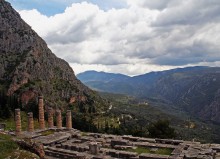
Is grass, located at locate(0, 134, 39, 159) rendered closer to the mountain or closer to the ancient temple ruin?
the ancient temple ruin

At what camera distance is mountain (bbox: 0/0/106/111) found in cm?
11438

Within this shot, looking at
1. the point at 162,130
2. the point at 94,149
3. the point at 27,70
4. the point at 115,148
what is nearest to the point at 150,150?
the point at 115,148

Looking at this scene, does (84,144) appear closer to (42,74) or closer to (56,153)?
(56,153)

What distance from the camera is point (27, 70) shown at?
407ft

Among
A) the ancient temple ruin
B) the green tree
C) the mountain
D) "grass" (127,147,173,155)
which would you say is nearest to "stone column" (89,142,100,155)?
the ancient temple ruin

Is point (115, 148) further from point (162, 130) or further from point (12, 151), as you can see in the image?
point (162, 130)

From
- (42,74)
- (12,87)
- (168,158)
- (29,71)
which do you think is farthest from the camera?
(42,74)

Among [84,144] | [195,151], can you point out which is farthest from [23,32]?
[195,151]

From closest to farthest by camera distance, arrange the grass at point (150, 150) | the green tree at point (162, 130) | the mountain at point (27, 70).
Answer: the grass at point (150, 150)
the green tree at point (162, 130)
the mountain at point (27, 70)

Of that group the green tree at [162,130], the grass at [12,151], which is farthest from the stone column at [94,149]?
the green tree at [162,130]

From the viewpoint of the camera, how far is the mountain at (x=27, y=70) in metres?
114

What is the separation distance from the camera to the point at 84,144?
38.0m

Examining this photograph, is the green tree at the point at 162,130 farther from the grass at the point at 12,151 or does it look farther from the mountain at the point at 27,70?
the mountain at the point at 27,70

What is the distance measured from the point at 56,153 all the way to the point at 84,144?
5.90 meters
